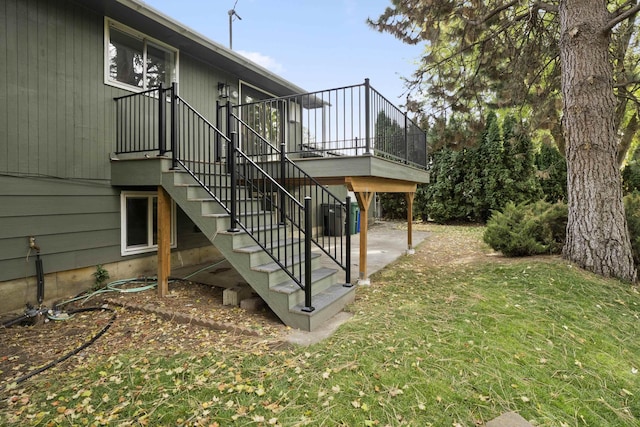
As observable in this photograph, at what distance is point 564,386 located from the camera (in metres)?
2.45

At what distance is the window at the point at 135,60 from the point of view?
16.6ft

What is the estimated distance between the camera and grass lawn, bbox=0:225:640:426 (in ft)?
7.10

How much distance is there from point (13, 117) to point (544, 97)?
917 cm

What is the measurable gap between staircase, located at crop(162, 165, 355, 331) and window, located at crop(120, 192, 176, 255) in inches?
53.4

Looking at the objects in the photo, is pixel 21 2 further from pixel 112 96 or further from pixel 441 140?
pixel 441 140

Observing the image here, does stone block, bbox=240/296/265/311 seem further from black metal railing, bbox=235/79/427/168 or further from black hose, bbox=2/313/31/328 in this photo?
black hose, bbox=2/313/31/328

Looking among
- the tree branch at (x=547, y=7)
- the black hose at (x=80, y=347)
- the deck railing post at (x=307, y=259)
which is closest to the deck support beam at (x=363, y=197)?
the deck railing post at (x=307, y=259)

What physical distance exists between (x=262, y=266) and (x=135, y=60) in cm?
414

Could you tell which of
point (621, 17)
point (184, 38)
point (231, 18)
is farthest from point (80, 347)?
point (231, 18)

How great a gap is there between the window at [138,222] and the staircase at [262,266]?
1356 millimetres

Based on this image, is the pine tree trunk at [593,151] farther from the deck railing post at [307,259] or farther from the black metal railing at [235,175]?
the deck railing post at [307,259]

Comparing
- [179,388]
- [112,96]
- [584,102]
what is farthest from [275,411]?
[584,102]

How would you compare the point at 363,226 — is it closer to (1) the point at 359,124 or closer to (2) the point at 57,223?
(1) the point at 359,124

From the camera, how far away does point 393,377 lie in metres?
2.51
